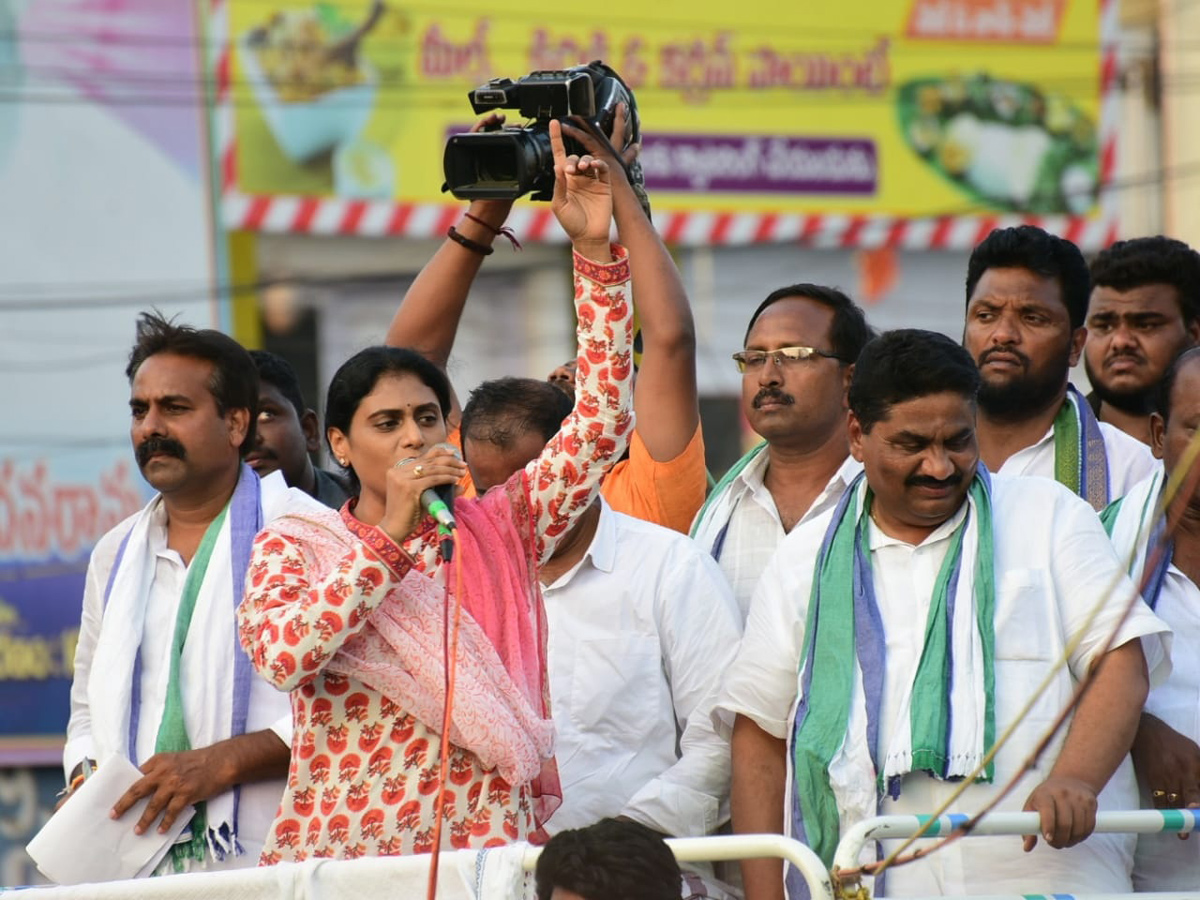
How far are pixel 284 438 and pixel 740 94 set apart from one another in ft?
27.0

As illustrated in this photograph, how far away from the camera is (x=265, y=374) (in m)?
5.74

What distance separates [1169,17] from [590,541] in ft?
35.9

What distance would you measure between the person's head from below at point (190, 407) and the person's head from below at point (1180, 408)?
219 cm

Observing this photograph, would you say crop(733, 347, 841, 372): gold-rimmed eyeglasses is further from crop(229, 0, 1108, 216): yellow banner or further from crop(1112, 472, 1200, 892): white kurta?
crop(229, 0, 1108, 216): yellow banner

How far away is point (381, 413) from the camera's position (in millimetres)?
3848

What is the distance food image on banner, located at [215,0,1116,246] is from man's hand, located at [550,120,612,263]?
837 cm

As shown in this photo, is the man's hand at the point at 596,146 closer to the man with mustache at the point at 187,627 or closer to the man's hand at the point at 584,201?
the man's hand at the point at 584,201

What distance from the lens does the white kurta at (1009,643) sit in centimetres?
372

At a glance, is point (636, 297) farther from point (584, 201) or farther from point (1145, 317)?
point (1145, 317)

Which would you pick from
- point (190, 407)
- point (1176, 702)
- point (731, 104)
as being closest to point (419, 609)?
point (190, 407)

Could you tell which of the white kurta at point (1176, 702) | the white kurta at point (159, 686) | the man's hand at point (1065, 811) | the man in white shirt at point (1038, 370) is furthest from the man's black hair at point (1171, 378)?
the white kurta at point (159, 686)

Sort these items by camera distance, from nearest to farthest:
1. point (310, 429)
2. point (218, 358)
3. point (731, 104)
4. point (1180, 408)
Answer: point (1180, 408)
point (218, 358)
point (310, 429)
point (731, 104)

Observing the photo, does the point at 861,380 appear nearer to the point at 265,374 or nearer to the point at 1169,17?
the point at 265,374

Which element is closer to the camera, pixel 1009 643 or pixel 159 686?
pixel 1009 643
